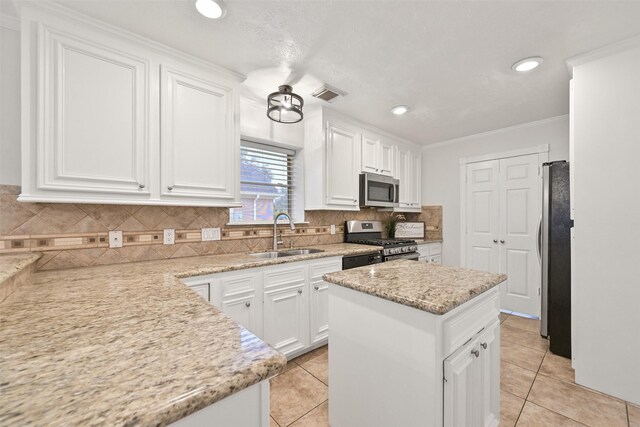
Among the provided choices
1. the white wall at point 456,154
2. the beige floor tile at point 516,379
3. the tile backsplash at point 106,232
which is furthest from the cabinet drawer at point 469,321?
the white wall at point 456,154

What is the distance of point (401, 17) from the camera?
5.14 ft

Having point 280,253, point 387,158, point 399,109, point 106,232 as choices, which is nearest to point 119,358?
point 106,232

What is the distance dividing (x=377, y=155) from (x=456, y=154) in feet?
4.53

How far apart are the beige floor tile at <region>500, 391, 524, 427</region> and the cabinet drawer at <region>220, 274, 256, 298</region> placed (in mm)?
1787

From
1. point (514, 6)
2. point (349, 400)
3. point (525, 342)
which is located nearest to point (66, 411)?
point (349, 400)

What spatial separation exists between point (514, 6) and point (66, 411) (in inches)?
92.6

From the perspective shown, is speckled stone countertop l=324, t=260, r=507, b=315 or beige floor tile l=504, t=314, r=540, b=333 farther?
beige floor tile l=504, t=314, r=540, b=333

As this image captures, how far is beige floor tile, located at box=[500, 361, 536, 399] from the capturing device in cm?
187

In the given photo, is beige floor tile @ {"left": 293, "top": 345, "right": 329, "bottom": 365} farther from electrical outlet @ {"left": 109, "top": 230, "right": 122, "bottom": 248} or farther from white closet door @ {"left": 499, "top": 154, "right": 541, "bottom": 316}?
white closet door @ {"left": 499, "top": 154, "right": 541, "bottom": 316}

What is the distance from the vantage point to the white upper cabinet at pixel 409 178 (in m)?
3.93

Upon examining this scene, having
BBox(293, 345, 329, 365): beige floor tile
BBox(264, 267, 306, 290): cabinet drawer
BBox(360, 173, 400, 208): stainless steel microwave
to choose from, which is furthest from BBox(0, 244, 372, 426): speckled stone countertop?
BBox(360, 173, 400, 208): stainless steel microwave

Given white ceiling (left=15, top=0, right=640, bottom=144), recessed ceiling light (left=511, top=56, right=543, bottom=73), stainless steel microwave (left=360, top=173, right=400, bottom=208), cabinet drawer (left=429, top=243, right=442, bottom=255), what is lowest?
cabinet drawer (left=429, top=243, right=442, bottom=255)

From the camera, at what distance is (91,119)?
1579mm

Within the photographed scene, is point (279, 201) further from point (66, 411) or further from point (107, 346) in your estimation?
point (66, 411)
